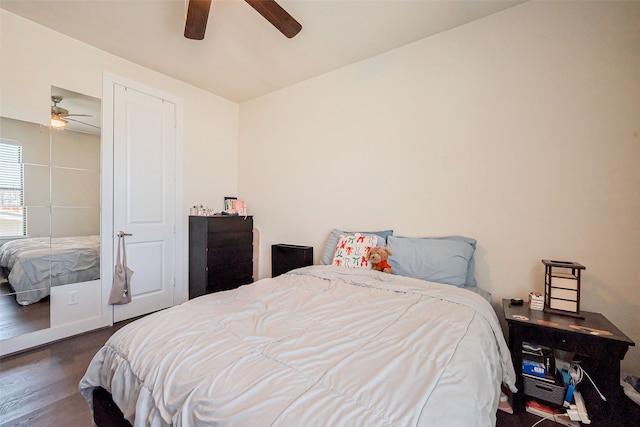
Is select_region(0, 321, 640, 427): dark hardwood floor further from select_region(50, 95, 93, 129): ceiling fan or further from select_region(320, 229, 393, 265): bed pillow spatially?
select_region(50, 95, 93, 129): ceiling fan

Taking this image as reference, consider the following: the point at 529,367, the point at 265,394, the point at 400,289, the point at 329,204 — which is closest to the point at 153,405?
the point at 265,394

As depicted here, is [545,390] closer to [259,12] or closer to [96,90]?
[259,12]

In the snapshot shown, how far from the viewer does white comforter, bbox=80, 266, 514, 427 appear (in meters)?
0.69

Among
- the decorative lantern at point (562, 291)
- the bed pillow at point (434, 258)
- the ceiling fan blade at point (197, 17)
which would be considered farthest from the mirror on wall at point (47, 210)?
the decorative lantern at point (562, 291)

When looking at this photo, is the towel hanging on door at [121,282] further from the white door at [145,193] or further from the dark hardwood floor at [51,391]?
the dark hardwood floor at [51,391]

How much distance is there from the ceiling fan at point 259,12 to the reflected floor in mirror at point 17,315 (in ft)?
8.06

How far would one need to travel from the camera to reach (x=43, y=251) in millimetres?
2326

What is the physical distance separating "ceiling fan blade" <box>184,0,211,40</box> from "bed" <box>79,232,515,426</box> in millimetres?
1734

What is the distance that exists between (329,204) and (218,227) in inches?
52.3

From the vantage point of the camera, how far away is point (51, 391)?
1727mm

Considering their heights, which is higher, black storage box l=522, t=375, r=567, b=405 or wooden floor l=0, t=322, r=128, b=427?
black storage box l=522, t=375, r=567, b=405

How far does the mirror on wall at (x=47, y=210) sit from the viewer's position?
7.04ft

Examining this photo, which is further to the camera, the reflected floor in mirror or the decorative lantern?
the reflected floor in mirror

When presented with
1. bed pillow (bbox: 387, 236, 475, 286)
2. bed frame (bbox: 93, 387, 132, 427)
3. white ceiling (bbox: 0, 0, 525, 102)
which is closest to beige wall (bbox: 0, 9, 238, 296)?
white ceiling (bbox: 0, 0, 525, 102)
